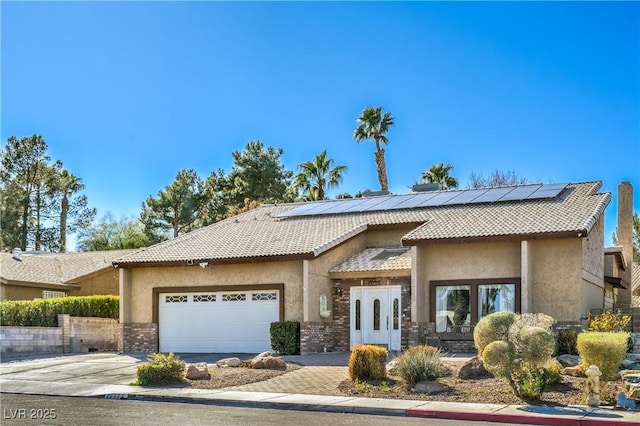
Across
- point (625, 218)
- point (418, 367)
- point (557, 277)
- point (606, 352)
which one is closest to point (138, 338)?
point (418, 367)

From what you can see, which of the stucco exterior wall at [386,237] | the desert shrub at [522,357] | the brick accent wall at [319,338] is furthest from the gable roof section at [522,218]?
the desert shrub at [522,357]

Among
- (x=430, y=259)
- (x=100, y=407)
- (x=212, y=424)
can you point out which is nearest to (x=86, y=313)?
(x=430, y=259)

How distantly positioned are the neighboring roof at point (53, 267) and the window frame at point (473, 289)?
18.9 metres

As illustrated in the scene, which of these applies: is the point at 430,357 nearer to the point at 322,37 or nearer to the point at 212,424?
the point at 212,424

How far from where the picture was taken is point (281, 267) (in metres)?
26.8

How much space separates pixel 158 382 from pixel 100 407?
12.8 feet

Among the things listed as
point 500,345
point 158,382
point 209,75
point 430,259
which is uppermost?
point 209,75

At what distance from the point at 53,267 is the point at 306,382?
23989mm

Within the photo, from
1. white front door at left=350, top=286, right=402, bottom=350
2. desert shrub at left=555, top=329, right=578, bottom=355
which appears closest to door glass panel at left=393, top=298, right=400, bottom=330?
white front door at left=350, top=286, right=402, bottom=350

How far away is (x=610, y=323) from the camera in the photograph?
70.1 feet

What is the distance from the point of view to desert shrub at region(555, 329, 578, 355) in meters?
21.5

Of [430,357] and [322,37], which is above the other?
[322,37]

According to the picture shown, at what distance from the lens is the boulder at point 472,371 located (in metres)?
18.2

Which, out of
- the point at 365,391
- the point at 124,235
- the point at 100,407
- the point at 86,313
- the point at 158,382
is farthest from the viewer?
the point at 124,235
